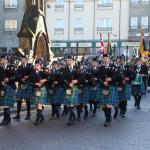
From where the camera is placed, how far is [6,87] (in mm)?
11352

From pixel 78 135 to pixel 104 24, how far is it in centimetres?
4157

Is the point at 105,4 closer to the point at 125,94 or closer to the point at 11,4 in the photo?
the point at 11,4

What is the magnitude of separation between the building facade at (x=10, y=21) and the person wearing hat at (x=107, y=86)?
38.5 meters

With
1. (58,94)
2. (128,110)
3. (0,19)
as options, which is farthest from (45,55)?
(0,19)

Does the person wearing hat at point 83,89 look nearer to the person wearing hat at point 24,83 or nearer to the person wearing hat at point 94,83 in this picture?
the person wearing hat at point 94,83

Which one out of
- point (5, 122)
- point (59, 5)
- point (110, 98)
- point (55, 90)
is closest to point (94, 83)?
point (55, 90)

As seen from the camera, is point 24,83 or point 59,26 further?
point 59,26

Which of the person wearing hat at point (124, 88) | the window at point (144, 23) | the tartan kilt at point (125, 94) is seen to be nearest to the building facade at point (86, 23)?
the window at point (144, 23)

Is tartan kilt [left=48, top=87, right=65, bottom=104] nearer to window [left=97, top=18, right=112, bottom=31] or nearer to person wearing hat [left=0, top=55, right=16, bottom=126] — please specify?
person wearing hat [left=0, top=55, right=16, bottom=126]

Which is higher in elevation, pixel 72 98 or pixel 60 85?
pixel 60 85

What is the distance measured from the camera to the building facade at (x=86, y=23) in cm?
5069

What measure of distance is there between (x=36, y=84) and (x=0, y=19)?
39937 millimetres

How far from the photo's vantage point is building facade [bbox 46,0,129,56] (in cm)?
5069

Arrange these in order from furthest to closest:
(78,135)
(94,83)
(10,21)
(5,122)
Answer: (10,21) → (94,83) → (5,122) → (78,135)
